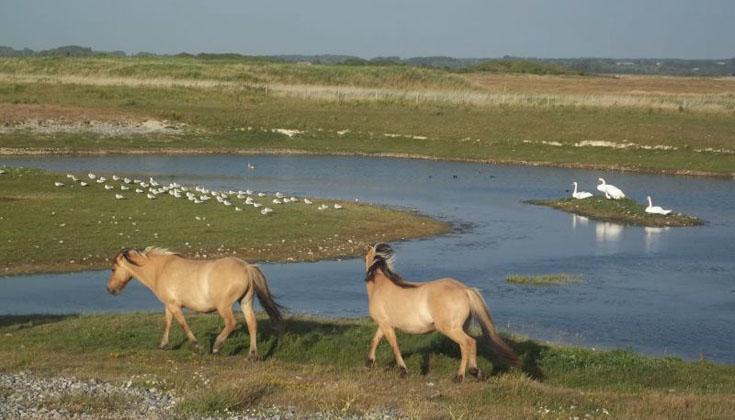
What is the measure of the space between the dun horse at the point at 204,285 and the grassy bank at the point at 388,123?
36343mm

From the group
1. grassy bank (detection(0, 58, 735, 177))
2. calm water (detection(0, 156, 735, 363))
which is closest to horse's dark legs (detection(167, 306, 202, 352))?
calm water (detection(0, 156, 735, 363))

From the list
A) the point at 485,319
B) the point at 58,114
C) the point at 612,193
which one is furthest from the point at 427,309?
the point at 58,114

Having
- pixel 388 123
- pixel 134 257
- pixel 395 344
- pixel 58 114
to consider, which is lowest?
pixel 395 344

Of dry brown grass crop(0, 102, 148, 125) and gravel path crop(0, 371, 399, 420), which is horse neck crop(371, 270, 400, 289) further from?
dry brown grass crop(0, 102, 148, 125)

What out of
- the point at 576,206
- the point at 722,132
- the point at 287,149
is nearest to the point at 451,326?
the point at 576,206

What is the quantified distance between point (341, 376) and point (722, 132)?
4939cm

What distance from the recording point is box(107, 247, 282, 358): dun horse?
14.9m

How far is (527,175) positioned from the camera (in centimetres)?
4781

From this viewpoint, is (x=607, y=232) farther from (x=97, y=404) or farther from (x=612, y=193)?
(x=97, y=404)

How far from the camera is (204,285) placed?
15.0m

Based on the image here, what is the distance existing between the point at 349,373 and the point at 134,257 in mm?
4104

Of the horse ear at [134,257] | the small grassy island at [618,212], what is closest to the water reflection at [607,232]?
the small grassy island at [618,212]

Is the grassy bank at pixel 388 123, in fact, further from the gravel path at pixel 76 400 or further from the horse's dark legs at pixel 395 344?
the gravel path at pixel 76 400

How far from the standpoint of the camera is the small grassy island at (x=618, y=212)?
34.8 meters
